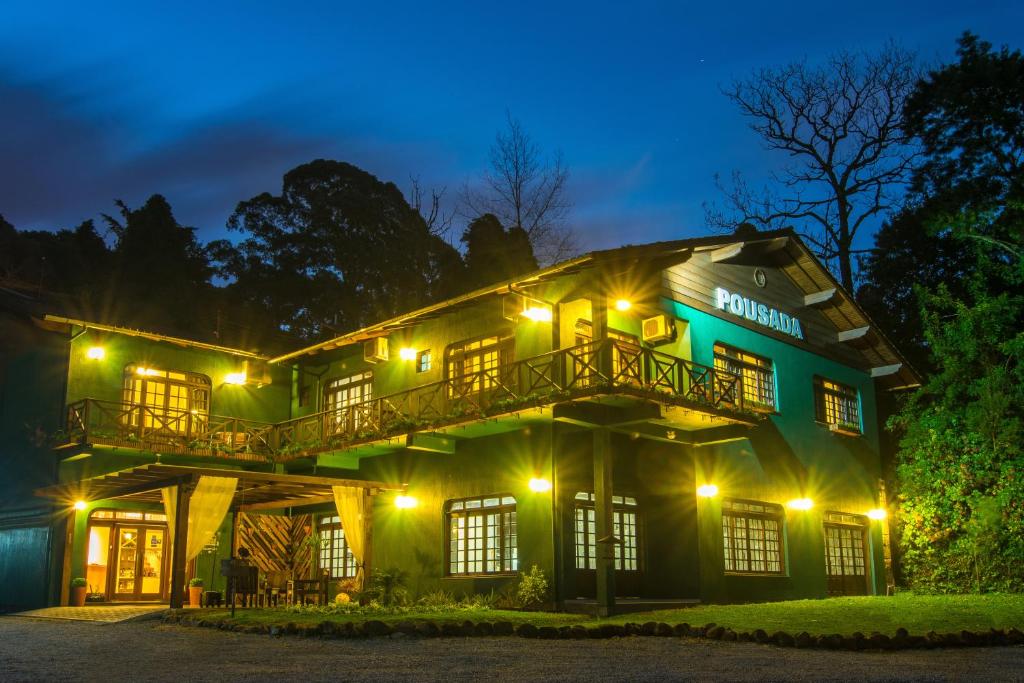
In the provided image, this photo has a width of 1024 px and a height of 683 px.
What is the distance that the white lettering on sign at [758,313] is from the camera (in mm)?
19703

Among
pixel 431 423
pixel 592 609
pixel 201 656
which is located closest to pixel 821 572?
pixel 592 609

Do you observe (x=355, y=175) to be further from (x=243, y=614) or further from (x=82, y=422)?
(x=243, y=614)

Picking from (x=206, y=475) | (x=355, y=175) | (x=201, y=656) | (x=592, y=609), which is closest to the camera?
(x=201, y=656)

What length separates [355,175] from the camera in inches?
1592

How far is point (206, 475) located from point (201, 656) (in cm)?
729

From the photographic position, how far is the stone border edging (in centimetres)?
1082

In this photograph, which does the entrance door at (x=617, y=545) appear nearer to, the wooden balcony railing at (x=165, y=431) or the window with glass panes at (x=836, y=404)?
the window with glass panes at (x=836, y=404)

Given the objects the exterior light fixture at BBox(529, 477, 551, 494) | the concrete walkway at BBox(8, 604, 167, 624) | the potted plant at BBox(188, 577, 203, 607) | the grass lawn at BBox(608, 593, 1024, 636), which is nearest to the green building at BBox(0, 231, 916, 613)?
the exterior light fixture at BBox(529, 477, 551, 494)

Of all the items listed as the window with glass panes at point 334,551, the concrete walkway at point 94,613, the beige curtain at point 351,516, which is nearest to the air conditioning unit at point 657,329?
the beige curtain at point 351,516

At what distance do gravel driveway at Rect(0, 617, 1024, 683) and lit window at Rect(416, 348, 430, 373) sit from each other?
8.48m

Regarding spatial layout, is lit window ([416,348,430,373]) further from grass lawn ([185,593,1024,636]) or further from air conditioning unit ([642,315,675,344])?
grass lawn ([185,593,1024,636])

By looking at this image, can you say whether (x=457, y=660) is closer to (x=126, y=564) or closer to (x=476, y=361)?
(x=476, y=361)

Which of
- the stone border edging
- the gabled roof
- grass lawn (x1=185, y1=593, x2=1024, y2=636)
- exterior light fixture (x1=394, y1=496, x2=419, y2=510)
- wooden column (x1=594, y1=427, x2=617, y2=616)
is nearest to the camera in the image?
the stone border edging

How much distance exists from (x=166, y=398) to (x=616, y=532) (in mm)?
10765
